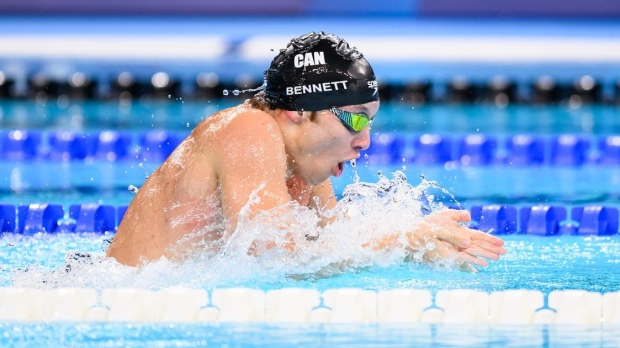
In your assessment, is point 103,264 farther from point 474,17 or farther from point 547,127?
point 474,17

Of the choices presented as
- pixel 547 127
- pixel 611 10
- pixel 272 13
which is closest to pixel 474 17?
pixel 611 10

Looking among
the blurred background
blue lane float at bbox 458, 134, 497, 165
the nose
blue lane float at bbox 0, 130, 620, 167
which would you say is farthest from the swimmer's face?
the blurred background

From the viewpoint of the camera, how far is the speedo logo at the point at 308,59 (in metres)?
2.88

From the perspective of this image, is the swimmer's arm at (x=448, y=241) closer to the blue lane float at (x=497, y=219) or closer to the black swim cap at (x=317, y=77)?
the black swim cap at (x=317, y=77)

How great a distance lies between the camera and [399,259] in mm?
2871

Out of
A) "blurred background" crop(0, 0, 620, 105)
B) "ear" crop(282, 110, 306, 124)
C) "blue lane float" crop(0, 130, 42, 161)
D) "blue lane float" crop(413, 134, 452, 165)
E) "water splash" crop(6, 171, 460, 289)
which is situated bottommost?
"water splash" crop(6, 171, 460, 289)

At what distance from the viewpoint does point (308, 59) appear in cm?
288

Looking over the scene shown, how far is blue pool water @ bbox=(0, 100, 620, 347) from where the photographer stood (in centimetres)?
243

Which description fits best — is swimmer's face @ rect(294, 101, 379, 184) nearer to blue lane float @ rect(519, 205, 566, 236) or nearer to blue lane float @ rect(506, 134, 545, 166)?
blue lane float @ rect(519, 205, 566, 236)

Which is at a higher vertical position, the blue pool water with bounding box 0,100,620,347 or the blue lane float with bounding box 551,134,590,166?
the blue lane float with bounding box 551,134,590,166

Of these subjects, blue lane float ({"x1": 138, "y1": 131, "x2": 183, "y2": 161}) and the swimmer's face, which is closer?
the swimmer's face

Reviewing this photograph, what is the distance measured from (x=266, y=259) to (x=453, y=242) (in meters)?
0.52

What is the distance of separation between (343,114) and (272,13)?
8688mm

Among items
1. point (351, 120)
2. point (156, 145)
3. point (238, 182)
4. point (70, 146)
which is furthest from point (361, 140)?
point (70, 146)
